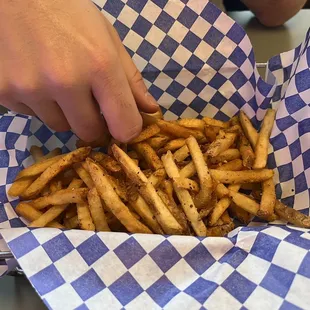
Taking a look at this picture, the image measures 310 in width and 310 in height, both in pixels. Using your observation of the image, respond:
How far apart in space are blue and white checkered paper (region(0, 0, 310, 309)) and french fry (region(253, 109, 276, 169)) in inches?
0.9

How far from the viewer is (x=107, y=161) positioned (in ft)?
4.39

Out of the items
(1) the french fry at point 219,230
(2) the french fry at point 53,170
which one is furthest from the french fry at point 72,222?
(1) the french fry at point 219,230

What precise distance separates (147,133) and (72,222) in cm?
30

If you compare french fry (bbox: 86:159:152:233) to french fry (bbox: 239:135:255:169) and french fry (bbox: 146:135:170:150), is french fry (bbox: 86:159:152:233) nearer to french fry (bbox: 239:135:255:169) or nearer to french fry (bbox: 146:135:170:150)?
french fry (bbox: 146:135:170:150)

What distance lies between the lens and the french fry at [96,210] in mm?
1214

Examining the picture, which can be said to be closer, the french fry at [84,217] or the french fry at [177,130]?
the french fry at [84,217]

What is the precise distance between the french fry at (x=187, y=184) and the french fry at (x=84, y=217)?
0.73 feet

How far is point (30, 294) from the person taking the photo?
1241mm

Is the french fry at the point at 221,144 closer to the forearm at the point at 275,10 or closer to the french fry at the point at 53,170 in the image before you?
the french fry at the point at 53,170

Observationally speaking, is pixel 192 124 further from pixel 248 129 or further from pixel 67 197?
pixel 67 197

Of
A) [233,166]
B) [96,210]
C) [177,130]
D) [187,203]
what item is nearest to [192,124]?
Answer: [177,130]

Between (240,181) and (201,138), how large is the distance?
0.18m

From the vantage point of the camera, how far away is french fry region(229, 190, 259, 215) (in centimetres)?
128

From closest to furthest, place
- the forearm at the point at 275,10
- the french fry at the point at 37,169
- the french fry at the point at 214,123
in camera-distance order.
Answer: the french fry at the point at 37,169, the french fry at the point at 214,123, the forearm at the point at 275,10
